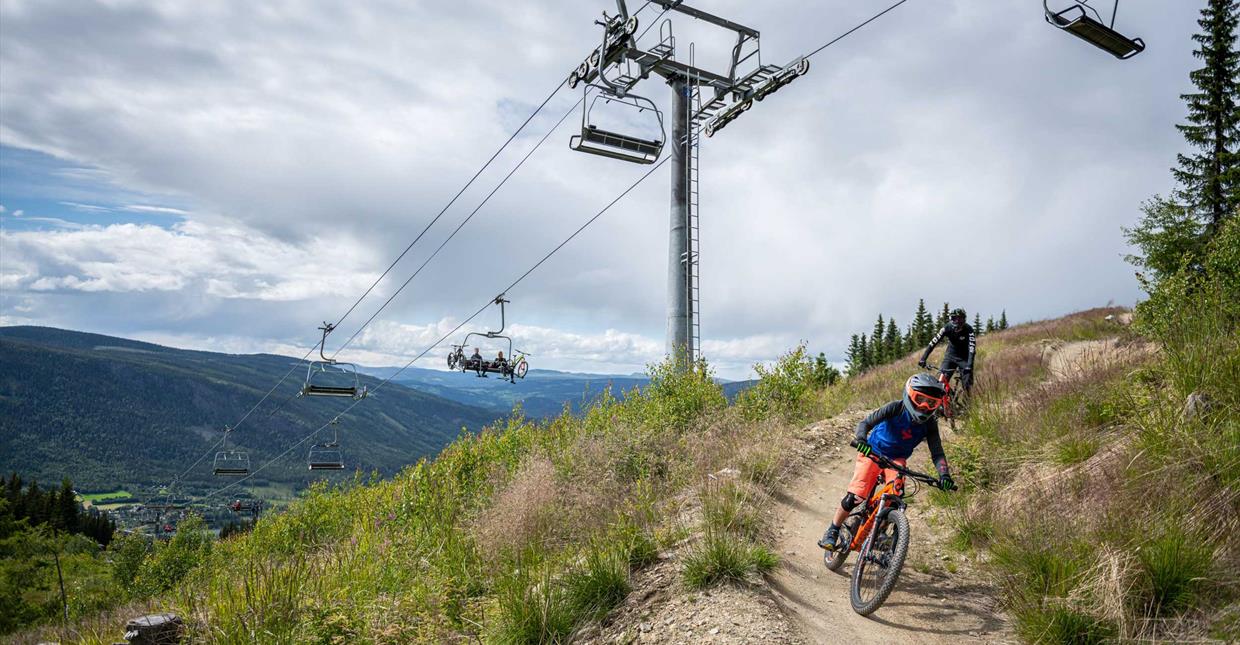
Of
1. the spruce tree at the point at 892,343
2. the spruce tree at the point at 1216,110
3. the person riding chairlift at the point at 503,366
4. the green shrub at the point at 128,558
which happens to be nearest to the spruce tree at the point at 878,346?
the spruce tree at the point at 892,343

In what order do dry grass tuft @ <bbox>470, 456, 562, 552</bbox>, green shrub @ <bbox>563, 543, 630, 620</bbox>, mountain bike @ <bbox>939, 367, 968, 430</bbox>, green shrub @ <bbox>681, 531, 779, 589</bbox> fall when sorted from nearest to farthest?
green shrub @ <bbox>563, 543, 630, 620</bbox> → green shrub @ <bbox>681, 531, 779, 589</bbox> → dry grass tuft @ <bbox>470, 456, 562, 552</bbox> → mountain bike @ <bbox>939, 367, 968, 430</bbox>

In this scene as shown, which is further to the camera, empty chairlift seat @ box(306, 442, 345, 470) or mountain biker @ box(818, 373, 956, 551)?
empty chairlift seat @ box(306, 442, 345, 470)

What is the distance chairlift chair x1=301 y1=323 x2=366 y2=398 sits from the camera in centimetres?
2219

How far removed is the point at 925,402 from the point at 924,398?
4cm

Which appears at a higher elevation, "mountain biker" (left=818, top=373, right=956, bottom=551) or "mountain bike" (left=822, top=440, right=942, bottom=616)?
"mountain biker" (left=818, top=373, right=956, bottom=551)

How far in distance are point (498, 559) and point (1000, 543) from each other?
560cm

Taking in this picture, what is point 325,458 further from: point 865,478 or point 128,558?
point 128,558

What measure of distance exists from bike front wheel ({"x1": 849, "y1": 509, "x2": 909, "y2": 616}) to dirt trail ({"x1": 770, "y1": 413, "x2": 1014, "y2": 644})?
17 centimetres

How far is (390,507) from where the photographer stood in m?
12.8

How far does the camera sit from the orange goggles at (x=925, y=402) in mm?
7270

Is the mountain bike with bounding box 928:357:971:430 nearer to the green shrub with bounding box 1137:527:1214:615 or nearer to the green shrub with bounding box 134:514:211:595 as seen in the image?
the green shrub with bounding box 1137:527:1214:615

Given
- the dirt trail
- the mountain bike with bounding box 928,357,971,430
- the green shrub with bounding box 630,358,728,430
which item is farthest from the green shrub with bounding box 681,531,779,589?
the mountain bike with bounding box 928,357,971,430

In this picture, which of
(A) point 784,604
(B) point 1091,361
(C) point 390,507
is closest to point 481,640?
(A) point 784,604

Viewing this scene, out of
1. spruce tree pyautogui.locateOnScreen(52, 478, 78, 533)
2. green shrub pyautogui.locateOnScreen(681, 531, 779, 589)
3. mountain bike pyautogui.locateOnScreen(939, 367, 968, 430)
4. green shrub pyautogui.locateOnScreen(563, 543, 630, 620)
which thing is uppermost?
mountain bike pyautogui.locateOnScreen(939, 367, 968, 430)
